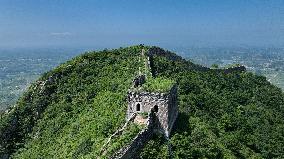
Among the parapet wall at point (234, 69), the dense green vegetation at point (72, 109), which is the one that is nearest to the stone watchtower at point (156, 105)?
the dense green vegetation at point (72, 109)

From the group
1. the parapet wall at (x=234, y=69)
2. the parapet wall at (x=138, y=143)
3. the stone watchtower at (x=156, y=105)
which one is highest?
the stone watchtower at (x=156, y=105)

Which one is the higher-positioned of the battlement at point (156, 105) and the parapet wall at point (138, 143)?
the battlement at point (156, 105)

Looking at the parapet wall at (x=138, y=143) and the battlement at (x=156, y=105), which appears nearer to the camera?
the parapet wall at (x=138, y=143)

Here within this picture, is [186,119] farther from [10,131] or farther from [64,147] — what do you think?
[10,131]

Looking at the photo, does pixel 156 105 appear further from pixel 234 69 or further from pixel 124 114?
pixel 234 69

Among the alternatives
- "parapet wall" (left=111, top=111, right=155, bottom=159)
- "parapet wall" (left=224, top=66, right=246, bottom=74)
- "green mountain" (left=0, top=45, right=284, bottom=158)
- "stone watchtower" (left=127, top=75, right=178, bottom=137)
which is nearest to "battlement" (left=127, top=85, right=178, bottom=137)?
"stone watchtower" (left=127, top=75, right=178, bottom=137)

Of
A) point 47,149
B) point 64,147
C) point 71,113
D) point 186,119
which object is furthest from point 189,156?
point 71,113

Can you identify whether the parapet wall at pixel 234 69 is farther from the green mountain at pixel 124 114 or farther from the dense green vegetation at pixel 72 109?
the dense green vegetation at pixel 72 109

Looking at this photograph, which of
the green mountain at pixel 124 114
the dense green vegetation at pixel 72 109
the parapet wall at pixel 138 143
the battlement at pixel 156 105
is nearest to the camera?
the parapet wall at pixel 138 143

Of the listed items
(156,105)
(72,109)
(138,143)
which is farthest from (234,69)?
(138,143)

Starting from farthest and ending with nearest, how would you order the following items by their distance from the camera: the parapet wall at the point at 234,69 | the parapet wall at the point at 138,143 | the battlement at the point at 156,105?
the parapet wall at the point at 234,69
the battlement at the point at 156,105
the parapet wall at the point at 138,143
